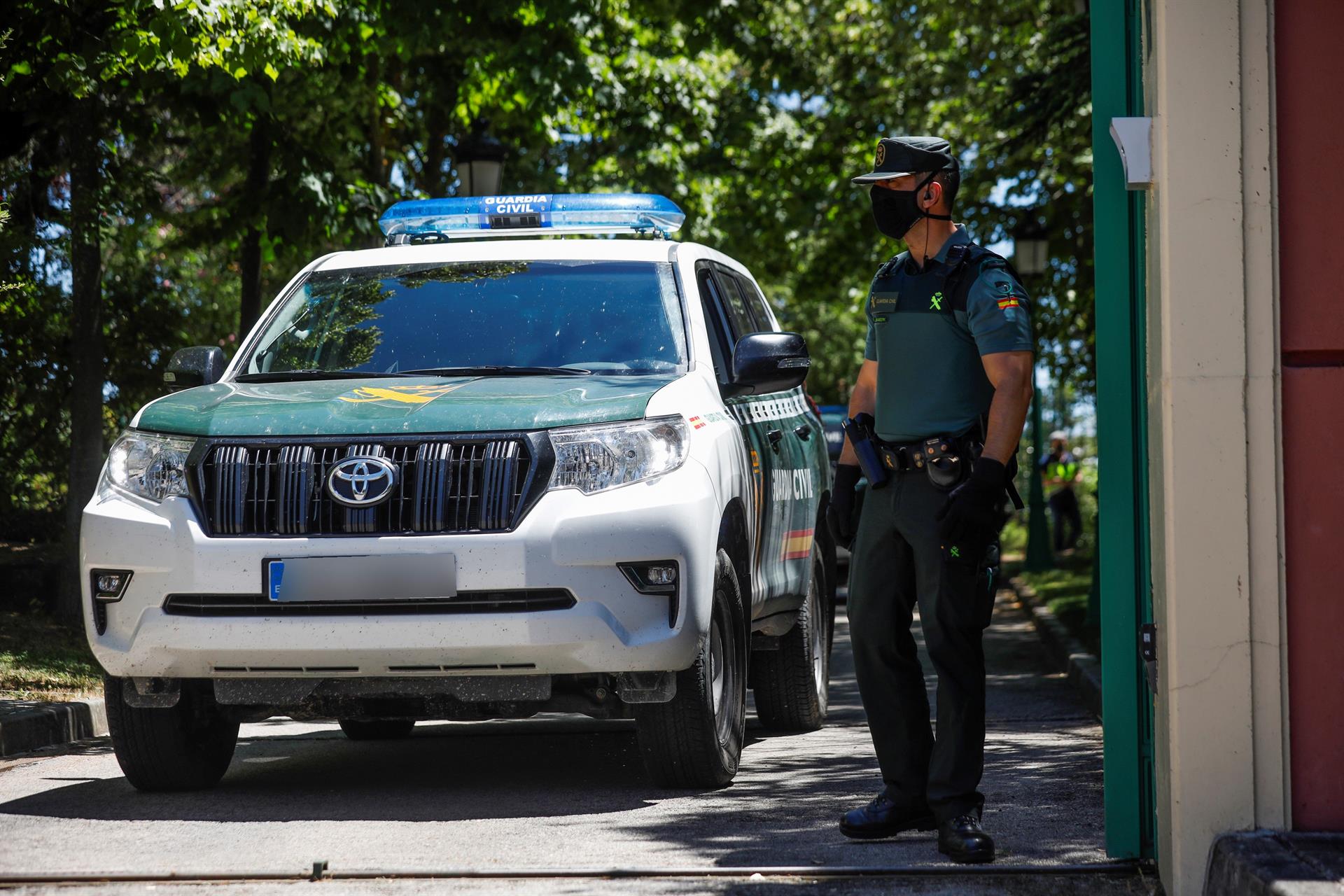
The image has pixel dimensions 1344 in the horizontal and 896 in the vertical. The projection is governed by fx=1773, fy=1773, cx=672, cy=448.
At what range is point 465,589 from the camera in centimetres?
557

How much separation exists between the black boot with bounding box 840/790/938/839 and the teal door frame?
57cm

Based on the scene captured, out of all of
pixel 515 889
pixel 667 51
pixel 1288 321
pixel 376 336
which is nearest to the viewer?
pixel 1288 321

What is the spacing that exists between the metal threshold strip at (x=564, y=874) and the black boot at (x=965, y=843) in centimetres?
5

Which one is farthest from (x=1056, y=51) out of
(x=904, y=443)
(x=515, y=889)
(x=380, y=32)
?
(x=515, y=889)

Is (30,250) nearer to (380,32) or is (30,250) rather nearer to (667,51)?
(380,32)

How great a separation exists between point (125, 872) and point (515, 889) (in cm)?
110

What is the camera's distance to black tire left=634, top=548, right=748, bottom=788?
19.5 feet

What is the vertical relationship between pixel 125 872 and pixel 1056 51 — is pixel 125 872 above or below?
below

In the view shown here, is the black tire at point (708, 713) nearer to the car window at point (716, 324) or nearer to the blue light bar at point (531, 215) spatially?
the car window at point (716, 324)

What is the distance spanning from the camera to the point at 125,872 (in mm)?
4828

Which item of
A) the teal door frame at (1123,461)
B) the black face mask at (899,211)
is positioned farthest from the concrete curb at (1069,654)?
the black face mask at (899,211)

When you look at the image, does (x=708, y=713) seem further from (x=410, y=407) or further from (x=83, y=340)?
(x=83, y=340)

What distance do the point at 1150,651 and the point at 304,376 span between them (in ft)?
11.3

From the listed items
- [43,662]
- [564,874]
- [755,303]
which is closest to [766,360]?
[755,303]
